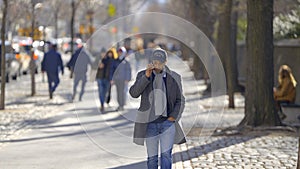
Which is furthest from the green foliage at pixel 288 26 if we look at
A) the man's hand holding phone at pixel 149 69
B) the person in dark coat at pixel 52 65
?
the man's hand holding phone at pixel 149 69

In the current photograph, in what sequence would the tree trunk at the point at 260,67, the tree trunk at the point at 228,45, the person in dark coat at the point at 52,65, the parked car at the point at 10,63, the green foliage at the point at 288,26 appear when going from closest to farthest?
the tree trunk at the point at 260,67 → the tree trunk at the point at 228,45 → the green foliage at the point at 288,26 → the person in dark coat at the point at 52,65 → the parked car at the point at 10,63

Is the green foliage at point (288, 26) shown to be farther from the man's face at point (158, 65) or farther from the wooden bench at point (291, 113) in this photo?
the man's face at point (158, 65)

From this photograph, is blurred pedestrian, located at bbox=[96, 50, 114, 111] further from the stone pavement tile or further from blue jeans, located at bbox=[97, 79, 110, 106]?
the stone pavement tile

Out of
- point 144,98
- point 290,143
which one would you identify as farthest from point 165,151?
point 290,143

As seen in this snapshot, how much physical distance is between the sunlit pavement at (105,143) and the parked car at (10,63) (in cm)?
1091

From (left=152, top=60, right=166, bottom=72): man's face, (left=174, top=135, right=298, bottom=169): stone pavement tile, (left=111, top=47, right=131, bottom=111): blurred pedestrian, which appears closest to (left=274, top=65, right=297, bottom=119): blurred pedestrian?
(left=174, top=135, right=298, bottom=169): stone pavement tile

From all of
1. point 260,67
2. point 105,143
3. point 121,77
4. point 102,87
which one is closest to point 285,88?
point 260,67

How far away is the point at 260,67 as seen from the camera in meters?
14.9

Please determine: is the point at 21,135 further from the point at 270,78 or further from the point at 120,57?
the point at 120,57

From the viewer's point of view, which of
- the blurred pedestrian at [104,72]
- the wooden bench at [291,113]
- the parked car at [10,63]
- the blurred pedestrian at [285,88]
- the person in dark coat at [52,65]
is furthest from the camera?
the parked car at [10,63]

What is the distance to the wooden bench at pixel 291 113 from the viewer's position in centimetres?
1695

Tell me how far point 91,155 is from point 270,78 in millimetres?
4991

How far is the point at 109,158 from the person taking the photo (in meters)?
11.4

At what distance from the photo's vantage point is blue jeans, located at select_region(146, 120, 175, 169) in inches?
329
